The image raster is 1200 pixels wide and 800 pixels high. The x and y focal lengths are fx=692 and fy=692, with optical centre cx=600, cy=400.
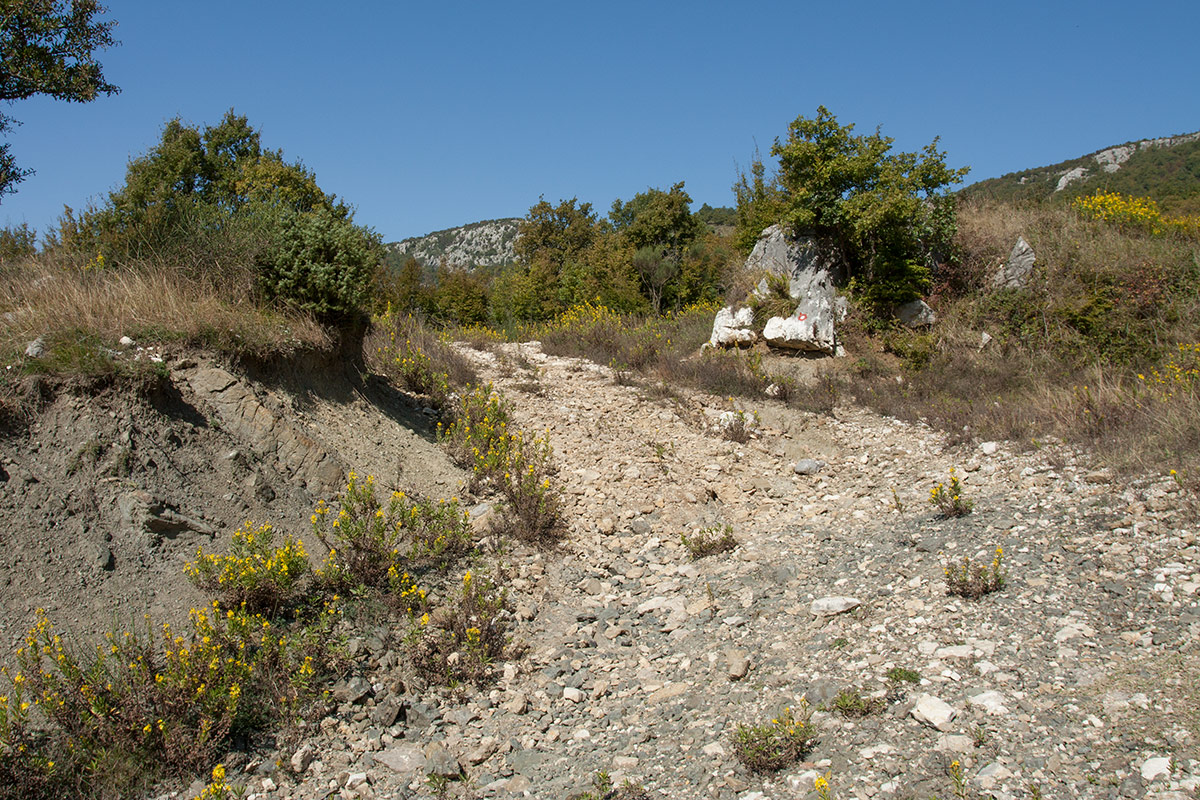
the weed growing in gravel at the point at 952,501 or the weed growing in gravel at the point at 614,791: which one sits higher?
the weed growing in gravel at the point at 952,501

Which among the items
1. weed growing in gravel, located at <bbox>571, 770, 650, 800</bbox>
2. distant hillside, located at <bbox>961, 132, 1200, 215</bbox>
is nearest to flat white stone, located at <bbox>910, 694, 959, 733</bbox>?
weed growing in gravel, located at <bbox>571, 770, 650, 800</bbox>

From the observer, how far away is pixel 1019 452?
7.06 meters

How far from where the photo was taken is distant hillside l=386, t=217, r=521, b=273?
325ft

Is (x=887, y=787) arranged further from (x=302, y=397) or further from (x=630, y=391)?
(x=630, y=391)

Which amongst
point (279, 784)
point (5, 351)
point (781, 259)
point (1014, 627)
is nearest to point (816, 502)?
point (1014, 627)

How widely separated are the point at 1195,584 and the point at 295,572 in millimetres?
5786

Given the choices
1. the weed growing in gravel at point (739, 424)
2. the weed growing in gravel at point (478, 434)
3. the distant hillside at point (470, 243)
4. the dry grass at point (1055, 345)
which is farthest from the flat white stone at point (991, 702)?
the distant hillside at point (470, 243)

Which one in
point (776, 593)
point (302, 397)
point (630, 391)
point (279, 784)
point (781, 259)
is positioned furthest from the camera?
point (781, 259)

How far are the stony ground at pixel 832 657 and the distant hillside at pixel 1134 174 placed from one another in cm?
1063

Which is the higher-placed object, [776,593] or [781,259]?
[781,259]

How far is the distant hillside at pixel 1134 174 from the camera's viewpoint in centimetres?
1686

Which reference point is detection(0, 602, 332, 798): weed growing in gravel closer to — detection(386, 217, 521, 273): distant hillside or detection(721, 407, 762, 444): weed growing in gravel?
detection(721, 407, 762, 444): weed growing in gravel

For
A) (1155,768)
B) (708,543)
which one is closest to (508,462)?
(708,543)

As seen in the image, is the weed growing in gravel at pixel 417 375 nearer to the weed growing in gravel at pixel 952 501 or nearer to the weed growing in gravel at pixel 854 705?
the weed growing in gravel at pixel 952 501
